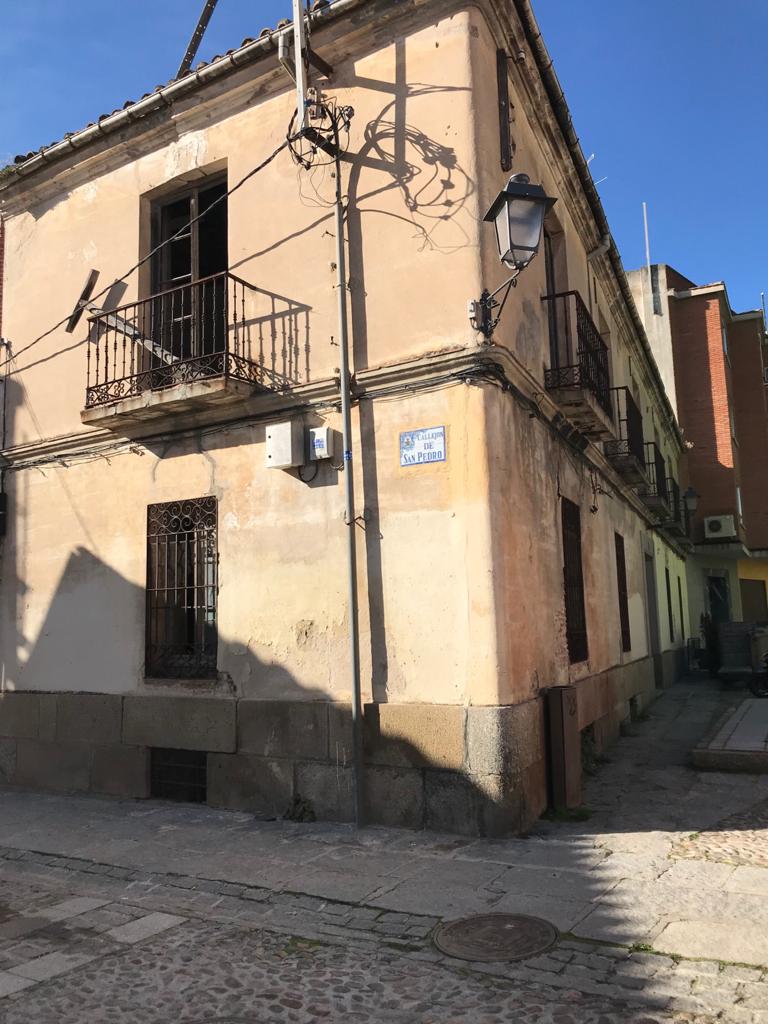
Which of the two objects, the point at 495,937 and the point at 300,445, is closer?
the point at 495,937

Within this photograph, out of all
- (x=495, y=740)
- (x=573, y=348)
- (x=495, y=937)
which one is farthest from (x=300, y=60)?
(x=495, y=937)

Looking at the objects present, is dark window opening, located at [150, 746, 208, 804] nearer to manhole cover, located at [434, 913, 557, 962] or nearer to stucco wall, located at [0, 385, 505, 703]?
stucco wall, located at [0, 385, 505, 703]

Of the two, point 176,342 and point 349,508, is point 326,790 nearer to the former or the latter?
point 349,508

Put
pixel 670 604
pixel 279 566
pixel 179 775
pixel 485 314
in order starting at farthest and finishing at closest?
pixel 670 604 < pixel 179 775 < pixel 279 566 < pixel 485 314

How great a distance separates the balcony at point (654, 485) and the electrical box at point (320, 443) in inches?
292

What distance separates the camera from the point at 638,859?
206 inches

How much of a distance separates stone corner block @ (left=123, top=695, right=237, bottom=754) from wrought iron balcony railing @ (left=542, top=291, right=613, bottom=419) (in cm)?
434

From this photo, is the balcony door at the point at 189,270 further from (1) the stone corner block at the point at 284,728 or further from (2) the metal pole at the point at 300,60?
(1) the stone corner block at the point at 284,728

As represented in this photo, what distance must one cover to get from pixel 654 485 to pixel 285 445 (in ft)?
31.9

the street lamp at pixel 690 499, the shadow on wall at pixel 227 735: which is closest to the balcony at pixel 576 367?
the shadow on wall at pixel 227 735

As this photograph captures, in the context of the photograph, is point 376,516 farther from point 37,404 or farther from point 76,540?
point 37,404

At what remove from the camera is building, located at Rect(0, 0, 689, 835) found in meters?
6.19

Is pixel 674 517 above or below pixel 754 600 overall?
above

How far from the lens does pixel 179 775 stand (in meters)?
7.46
